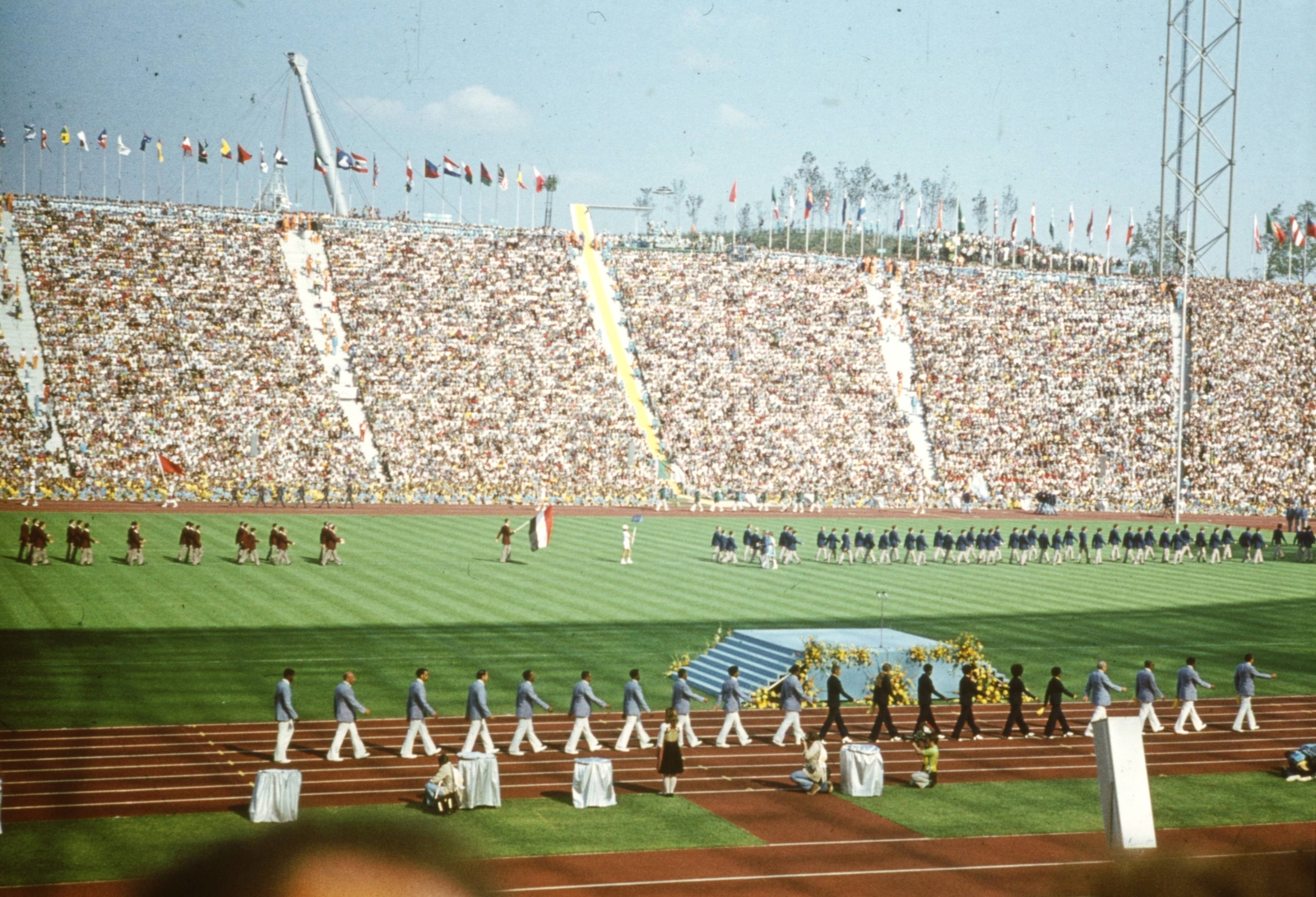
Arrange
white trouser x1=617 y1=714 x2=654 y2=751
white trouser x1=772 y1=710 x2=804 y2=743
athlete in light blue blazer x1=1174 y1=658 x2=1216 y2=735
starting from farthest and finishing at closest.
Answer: athlete in light blue blazer x1=1174 y1=658 x2=1216 y2=735
white trouser x1=772 y1=710 x2=804 y2=743
white trouser x1=617 y1=714 x2=654 y2=751

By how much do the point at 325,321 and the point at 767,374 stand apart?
21.4 m

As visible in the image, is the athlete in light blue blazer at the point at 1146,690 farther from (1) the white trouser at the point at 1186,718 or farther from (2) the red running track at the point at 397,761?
(1) the white trouser at the point at 1186,718

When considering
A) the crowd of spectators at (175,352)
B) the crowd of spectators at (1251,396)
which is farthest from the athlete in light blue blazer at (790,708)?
the crowd of spectators at (1251,396)

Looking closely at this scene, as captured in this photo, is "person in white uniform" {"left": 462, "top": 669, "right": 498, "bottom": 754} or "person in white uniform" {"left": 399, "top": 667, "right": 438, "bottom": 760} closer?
"person in white uniform" {"left": 462, "top": 669, "right": 498, "bottom": 754}

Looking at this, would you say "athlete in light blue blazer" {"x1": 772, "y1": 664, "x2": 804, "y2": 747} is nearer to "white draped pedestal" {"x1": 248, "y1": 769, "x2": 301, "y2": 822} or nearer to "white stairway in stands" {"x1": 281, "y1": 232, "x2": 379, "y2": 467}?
"white draped pedestal" {"x1": 248, "y1": 769, "x2": 301, "y2": 822}

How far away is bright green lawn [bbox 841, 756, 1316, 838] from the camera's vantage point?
15555mm

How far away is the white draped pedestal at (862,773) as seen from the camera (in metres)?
16.7

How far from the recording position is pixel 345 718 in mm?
16844

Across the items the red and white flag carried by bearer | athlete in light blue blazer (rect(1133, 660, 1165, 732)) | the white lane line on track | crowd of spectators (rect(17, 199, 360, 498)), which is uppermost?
crowd of spectators (rect(17, 199, 360, 498))

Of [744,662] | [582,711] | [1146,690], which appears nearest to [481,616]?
[744,662]

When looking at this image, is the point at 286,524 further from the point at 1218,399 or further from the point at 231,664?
the point at 1218,399

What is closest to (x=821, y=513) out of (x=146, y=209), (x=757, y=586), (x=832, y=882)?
(x=757, y=586)

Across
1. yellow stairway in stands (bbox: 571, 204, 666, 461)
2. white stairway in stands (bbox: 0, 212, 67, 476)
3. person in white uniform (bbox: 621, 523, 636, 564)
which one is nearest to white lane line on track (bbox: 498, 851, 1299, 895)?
person in white uniform (bbox: 621, 523, 636, 564)

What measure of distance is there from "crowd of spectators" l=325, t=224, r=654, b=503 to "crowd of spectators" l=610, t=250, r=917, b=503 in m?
2.96
